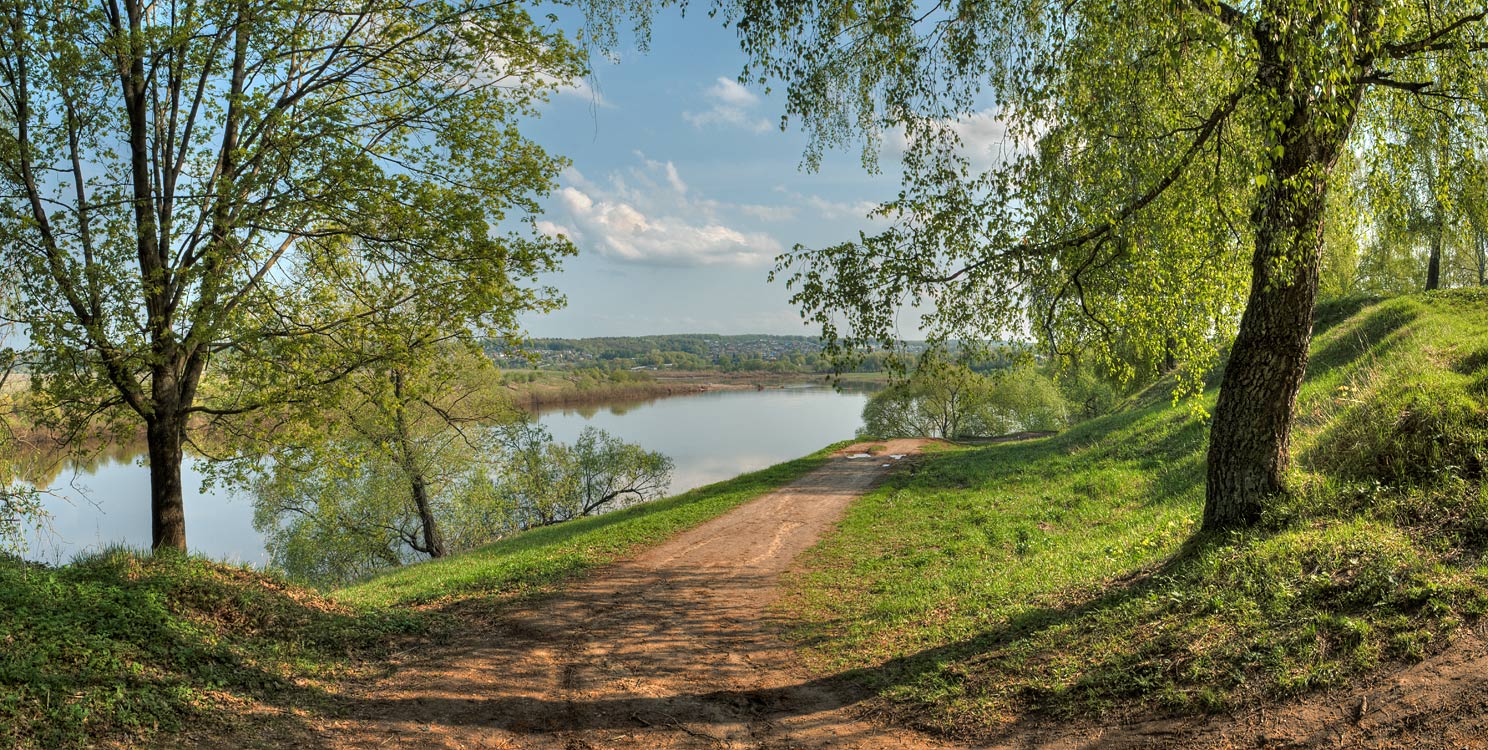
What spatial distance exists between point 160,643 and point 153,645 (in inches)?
2.8

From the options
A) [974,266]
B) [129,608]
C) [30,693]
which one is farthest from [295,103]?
[974,266]

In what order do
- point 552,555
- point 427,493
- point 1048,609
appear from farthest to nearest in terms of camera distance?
point 427,493 < point 552,555 < point 1048,609

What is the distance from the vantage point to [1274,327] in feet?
20.5

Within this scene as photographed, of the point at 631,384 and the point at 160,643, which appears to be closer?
the point at 160,643

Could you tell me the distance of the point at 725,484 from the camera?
64.8ft

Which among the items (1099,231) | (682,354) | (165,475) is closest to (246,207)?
(165,475)

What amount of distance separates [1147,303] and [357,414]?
18.3 m

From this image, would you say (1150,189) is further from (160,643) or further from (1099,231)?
(160,643)

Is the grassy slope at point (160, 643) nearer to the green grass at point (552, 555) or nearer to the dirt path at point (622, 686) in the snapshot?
the green grass at point (552, 555)

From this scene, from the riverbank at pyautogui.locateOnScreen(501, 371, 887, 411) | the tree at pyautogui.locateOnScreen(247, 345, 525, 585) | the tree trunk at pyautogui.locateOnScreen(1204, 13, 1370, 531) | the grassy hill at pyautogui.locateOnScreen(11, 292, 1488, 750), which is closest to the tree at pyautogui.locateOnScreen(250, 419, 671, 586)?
the tree at pyautogui.locateOnScreen(247, 345, 525, 585)

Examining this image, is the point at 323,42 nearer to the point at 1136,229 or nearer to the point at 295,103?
the point at 295,103

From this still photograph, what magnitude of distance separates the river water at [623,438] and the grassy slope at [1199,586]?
7385mm

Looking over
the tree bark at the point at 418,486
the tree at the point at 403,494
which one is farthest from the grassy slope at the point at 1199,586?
the tree bark at the point at 418,486

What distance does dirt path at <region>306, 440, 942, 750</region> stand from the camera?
5266 millimetres
